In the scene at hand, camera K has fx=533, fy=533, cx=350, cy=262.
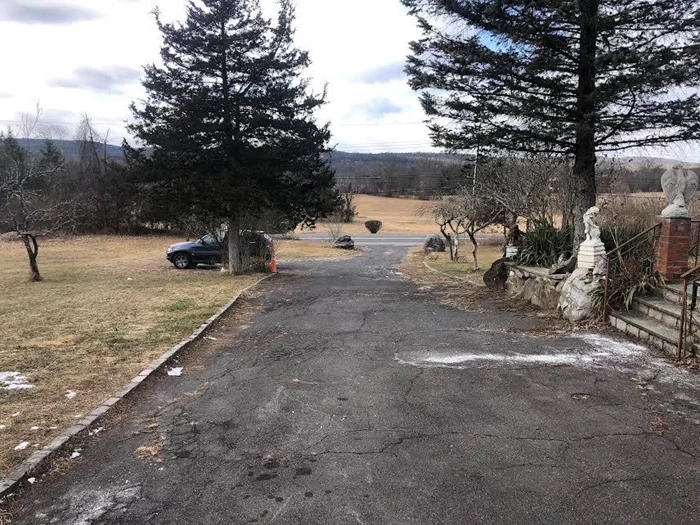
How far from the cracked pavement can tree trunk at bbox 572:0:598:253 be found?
161 inches

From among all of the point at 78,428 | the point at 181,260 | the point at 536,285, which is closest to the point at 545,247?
the point at 536,285

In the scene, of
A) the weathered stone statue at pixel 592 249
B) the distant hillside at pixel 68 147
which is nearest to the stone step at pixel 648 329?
the weathered stone statue at pixel 592 249

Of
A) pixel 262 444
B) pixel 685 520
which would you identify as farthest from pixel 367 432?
pixel 685 520

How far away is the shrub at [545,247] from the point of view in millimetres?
11625

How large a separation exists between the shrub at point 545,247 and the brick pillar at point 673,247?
3425 millimetres

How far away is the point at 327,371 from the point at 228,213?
39.7 feet

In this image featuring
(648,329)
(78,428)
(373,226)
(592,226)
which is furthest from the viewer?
(373,226)

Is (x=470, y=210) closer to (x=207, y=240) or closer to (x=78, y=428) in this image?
(x=207, y=240)

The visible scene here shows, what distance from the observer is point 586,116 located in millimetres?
9453

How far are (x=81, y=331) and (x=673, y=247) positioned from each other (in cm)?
934

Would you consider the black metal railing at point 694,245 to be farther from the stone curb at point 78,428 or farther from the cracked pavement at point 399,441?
the stone curb at point 78,428

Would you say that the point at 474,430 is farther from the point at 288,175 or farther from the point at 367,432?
the point at 288,175

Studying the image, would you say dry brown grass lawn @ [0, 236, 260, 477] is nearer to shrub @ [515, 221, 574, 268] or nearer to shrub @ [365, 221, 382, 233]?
shrub @ [515, 221, 574, 268]

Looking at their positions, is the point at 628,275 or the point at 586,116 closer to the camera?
the point at 628,275
